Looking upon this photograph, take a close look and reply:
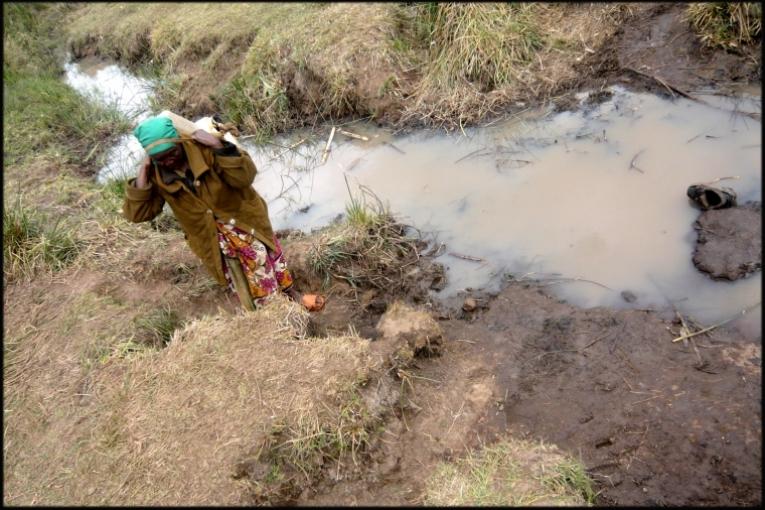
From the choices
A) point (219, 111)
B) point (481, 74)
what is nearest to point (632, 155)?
point (481, 74)

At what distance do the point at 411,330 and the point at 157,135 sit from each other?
1690 millimetres

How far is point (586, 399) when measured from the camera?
9.05ft

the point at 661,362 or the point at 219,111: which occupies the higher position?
the point at 219,111

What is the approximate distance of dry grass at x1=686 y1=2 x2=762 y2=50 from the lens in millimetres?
4309

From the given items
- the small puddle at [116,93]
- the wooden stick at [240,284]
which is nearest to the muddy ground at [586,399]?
the wooden stick at [240,284]

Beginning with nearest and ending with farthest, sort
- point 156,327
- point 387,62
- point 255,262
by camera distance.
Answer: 1. point 255,262
2. point 156,327
3. point 387,62

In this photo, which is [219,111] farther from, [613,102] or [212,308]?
[613,102]

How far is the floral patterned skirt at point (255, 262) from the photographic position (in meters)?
3.14

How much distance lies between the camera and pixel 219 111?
244 inches

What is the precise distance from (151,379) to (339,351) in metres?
1.02

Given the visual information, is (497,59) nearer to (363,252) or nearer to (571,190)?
(571,190)

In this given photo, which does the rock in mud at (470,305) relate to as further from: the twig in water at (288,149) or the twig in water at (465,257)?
the twig in water at (288,149)

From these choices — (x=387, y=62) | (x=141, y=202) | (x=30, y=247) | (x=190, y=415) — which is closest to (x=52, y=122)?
(x=30, y=247)

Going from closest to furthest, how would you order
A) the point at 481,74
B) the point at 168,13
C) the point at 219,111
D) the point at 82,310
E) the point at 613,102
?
1. the point at 82,310
2. the point at 613,102
3. the point at 481,74
4. the point at 219,111
5. the point at 168,13
